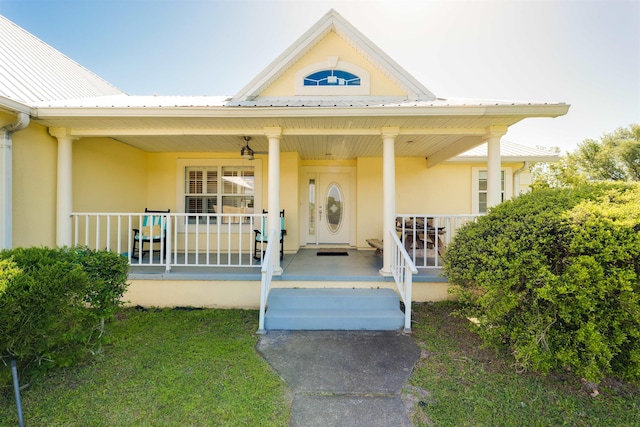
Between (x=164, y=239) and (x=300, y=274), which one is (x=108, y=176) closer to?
(x=164, y=239)

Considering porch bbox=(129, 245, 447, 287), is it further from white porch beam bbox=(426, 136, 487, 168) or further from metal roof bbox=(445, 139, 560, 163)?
metal roof bbox=(445, 139, 560, 163)

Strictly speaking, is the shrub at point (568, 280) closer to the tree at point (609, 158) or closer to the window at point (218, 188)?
the window at point (218, 188)

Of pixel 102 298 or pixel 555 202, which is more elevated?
pixel 555 202

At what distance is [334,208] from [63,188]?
574 centimetres

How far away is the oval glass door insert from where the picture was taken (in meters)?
7.93

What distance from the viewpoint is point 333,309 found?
4.04 metres

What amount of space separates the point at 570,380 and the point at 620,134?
3370cm

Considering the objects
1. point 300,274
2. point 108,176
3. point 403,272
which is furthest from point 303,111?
point 108,176

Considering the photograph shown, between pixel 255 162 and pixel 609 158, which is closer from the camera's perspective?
pixel 255 162

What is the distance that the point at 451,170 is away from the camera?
774 centimetres

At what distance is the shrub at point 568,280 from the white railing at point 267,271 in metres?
2.51

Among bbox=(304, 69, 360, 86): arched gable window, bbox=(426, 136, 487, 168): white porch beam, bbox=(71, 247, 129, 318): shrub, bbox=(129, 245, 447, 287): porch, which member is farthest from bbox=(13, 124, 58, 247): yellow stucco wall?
bbox=(426, 136, 487, 168): white porch beam

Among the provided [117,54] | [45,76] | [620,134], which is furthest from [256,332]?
[620,134]

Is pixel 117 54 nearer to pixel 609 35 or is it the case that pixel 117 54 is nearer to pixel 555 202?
pixel 555 202
